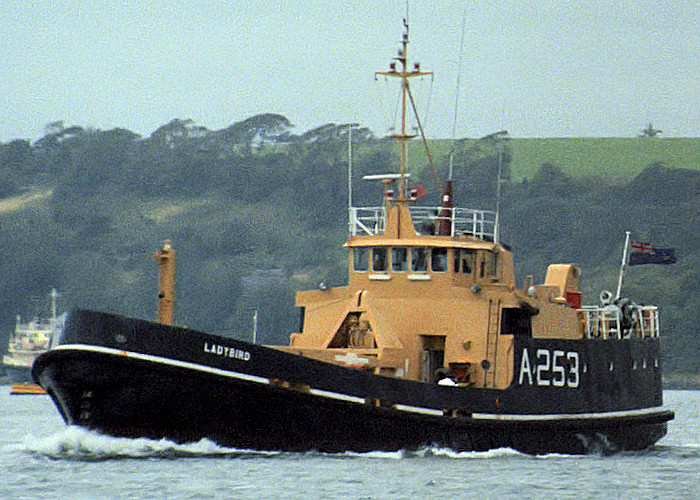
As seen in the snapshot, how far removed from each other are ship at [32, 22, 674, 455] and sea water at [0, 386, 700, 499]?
13.3 inches

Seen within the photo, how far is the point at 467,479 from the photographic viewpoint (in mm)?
33969

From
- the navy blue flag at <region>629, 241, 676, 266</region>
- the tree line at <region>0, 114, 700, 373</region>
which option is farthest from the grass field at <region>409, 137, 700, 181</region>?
the navy blue flag at <region>629, 241, 676, 266</region>

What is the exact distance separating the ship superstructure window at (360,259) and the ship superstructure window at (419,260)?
104 cm

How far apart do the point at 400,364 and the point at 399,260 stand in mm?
2754

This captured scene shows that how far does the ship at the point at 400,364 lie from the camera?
33500 millimetres

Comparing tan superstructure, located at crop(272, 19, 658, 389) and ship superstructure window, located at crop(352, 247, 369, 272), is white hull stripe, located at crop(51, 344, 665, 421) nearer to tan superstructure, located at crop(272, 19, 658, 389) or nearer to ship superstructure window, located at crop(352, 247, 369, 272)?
tan superstructure, located at crop(272, 19, 658, 389)

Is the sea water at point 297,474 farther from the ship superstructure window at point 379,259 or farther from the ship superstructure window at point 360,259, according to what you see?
the ship superstructure window at point 360,259

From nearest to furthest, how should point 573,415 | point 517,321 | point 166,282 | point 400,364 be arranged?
point 166,282 < point 400,364 < point 517,321 < point 573,415

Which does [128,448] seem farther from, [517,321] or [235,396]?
[517,321]

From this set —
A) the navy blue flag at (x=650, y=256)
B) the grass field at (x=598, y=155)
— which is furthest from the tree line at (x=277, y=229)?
the navy blue flag at (x=650, y=256)

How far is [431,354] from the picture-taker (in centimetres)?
3909

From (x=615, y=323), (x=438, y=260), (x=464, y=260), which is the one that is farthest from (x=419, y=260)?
(x=615, y=323)

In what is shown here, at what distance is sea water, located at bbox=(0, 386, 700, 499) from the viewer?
31.5 metres

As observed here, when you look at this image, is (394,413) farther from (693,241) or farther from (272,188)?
(272,188)
